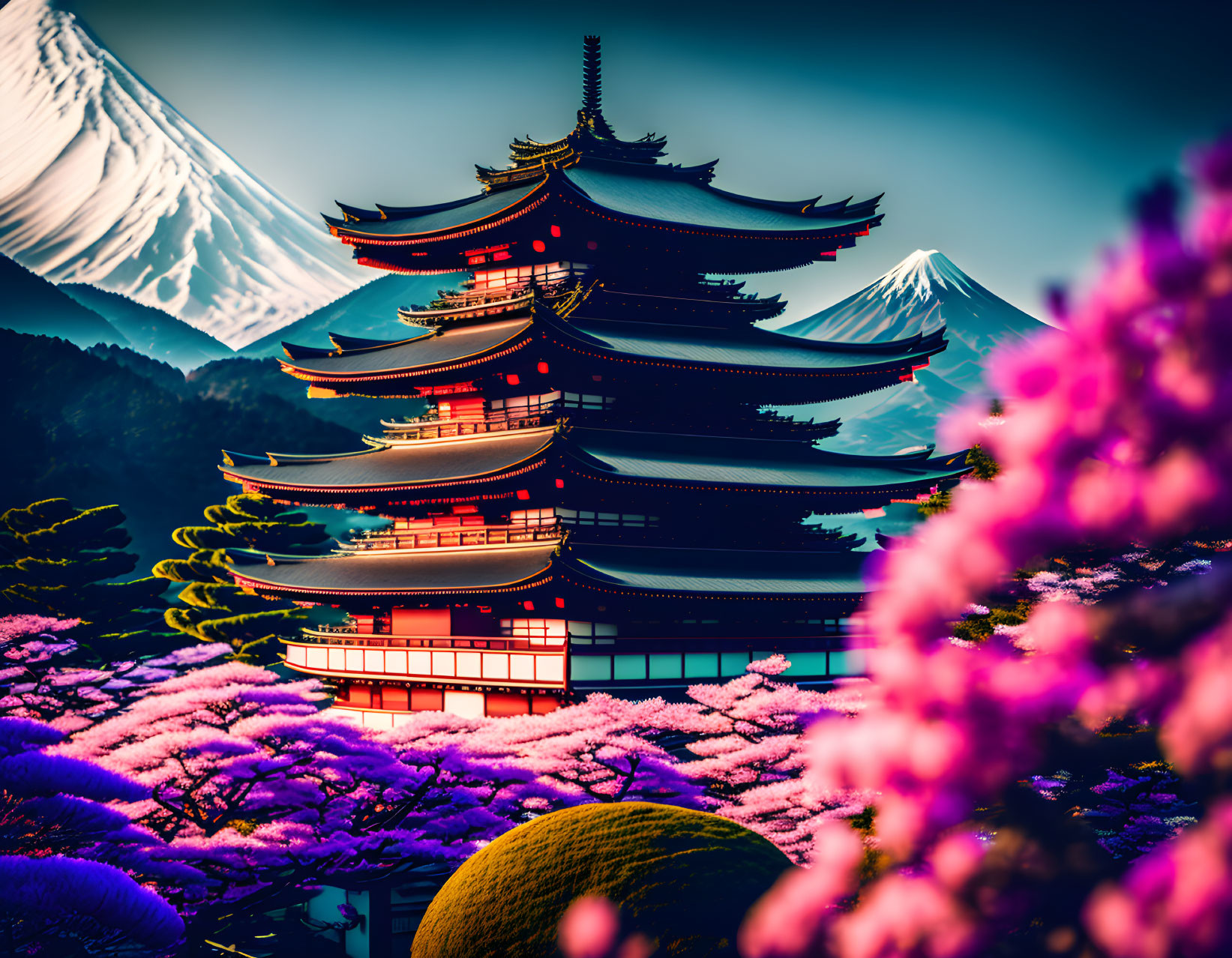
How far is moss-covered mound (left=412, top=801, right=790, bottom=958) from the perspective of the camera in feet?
30.1

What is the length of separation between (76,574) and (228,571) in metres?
5.51

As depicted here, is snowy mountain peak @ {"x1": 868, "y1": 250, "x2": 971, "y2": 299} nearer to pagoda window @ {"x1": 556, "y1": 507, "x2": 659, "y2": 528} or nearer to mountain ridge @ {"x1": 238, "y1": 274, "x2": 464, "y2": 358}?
mountain ridge @ {"x1": 238, "y1": 274, "x2": 464, "y2": 358}

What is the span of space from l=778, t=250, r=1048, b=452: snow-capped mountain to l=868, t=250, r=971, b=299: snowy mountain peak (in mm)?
135

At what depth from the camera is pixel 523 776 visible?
18.2 metres

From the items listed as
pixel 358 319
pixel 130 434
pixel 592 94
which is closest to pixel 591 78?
pixel 592 94

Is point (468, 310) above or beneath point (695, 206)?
beneath

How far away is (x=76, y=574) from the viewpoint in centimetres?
3809

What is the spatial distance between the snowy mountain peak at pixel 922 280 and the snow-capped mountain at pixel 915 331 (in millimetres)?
135

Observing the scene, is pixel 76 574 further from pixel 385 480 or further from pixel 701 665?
pixel 701 665

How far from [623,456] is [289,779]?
11.9 meters

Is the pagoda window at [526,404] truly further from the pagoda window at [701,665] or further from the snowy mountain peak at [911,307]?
the snowy mountain peak at [911,307]

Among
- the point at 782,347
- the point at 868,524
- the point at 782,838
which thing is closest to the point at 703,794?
the point at 782,838

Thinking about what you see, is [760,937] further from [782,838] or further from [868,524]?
[868,524]

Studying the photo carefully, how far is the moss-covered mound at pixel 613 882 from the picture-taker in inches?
362
